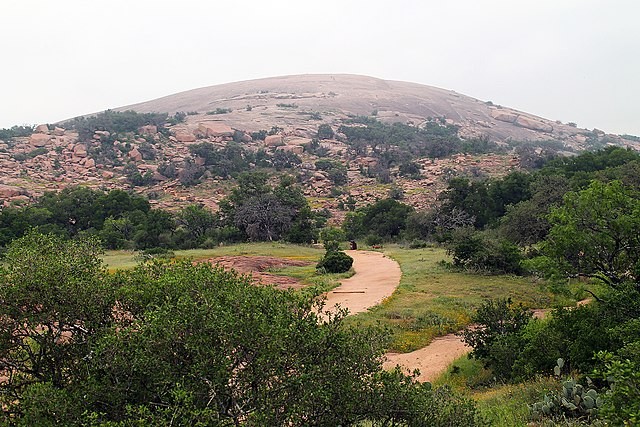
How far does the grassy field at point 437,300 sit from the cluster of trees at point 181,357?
19.7ft

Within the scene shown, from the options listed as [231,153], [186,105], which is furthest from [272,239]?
[186,105]

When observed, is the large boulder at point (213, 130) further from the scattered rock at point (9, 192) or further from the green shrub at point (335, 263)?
the green shrub at point (335, 263)

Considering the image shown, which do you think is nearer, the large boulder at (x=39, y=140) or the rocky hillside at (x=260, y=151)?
the rocky hillside at (x=260, y=151)

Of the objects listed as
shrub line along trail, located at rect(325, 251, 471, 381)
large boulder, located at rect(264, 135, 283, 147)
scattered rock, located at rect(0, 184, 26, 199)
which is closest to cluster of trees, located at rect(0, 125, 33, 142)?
scattered rock, located at rect(0, 184, 26, 199)

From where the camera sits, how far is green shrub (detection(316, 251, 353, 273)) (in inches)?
1057

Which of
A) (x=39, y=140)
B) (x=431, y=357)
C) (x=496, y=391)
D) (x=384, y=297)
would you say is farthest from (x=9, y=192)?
(x=496, y=391)

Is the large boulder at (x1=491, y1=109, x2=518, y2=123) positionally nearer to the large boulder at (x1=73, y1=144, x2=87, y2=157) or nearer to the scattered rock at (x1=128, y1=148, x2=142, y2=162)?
the scattered rock at (x1=128, y1=148, x2=142, y2=162)

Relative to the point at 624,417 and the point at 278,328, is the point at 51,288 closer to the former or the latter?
the point at 278,328

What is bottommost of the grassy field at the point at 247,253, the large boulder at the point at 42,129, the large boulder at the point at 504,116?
the grassy field at the point at 247,253

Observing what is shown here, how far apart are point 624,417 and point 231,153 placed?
6411 centimetres

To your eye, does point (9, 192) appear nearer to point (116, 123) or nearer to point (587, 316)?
point (116, 123)

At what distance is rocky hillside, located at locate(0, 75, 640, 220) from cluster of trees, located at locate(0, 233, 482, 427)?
46.5 m

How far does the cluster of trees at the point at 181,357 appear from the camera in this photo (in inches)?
207

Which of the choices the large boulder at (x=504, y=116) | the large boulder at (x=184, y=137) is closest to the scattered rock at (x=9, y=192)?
the large boulder at (x=184, y=137)
